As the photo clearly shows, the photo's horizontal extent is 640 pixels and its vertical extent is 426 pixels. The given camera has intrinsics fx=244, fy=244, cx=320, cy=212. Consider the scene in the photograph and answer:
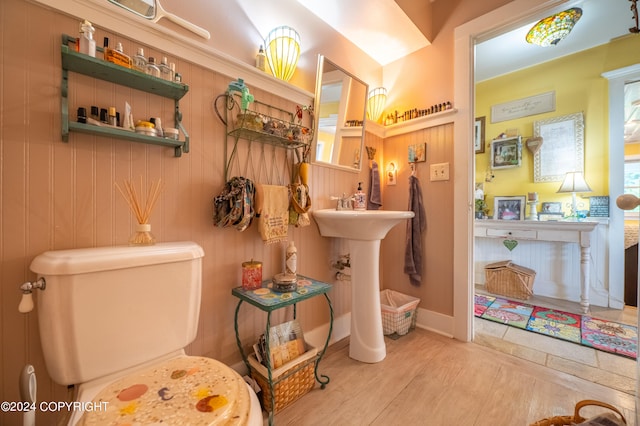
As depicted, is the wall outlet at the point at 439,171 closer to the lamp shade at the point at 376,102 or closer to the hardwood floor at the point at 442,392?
the lamp shade at the point at 376,102

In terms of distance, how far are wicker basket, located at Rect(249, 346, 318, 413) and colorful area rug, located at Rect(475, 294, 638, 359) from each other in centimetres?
180

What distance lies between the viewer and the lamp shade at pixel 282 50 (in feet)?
4.54

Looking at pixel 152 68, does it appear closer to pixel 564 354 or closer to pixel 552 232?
pixel 564 354

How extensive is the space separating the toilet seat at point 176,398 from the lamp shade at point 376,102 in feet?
6.95

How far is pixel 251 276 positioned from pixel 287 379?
520 millimetres

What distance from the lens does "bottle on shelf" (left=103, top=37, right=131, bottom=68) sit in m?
0.85

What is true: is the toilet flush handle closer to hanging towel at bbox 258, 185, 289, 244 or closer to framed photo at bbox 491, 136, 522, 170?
hanging towel at bbox 258, 185, 289, 244

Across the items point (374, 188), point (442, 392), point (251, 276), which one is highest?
point (374, 188)

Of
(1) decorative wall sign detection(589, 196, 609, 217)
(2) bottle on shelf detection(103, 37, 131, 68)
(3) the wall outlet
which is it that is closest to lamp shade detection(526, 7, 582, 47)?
(3) the wall outlet

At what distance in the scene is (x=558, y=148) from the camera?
103 inches

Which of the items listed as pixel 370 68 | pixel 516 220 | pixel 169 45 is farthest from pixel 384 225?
pixel 516 220

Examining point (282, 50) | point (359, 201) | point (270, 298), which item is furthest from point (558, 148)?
point (270, 298)

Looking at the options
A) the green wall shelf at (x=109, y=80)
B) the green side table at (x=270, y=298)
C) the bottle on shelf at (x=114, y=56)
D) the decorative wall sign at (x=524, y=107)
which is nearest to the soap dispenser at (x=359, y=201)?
the green side table at (x=270, y=298)

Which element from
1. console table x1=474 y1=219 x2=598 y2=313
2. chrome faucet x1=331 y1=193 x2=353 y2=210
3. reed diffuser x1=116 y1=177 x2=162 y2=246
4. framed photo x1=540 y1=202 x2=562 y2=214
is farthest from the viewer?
framed photo x1=540 y1=202 x2=562 y2=214
